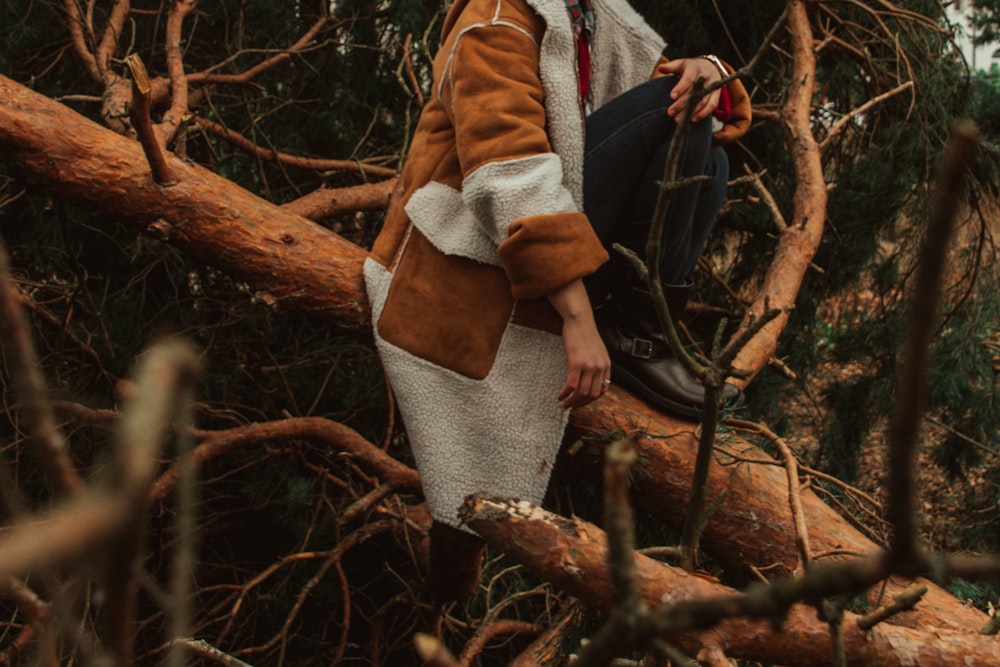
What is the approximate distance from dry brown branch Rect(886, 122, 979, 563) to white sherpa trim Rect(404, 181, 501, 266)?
3.68 feet

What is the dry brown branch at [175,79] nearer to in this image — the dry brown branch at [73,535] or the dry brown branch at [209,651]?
the dry brown branch at [209,651]

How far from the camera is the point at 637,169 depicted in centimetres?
143

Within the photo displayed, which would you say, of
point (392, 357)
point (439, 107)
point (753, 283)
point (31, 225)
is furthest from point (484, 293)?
point (31, 225)

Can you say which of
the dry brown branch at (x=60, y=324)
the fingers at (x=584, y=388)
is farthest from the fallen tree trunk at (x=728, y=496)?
the dry brown branch at (x=60, y=324)

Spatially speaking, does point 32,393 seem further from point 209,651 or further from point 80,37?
point 80,37

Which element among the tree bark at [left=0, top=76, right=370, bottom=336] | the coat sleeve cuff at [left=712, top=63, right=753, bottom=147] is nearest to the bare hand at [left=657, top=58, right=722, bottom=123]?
the coat sleeve cuff at [left=712, top=63, right=753, bottom=147]

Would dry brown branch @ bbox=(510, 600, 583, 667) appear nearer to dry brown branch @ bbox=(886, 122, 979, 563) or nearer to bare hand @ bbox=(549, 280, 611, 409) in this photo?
bare hand @ bbox=(549, 280, 611, 409)

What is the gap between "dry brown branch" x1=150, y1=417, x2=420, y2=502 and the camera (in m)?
1.91

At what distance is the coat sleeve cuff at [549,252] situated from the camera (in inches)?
51.4

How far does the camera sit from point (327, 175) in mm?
2482

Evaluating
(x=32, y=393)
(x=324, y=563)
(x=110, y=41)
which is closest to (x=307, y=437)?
(x=324, y=563)

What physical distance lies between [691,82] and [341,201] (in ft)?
3.36

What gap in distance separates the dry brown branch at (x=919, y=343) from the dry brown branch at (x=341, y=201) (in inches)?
74.7

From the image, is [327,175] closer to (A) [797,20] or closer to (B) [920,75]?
(A) [797,20]
